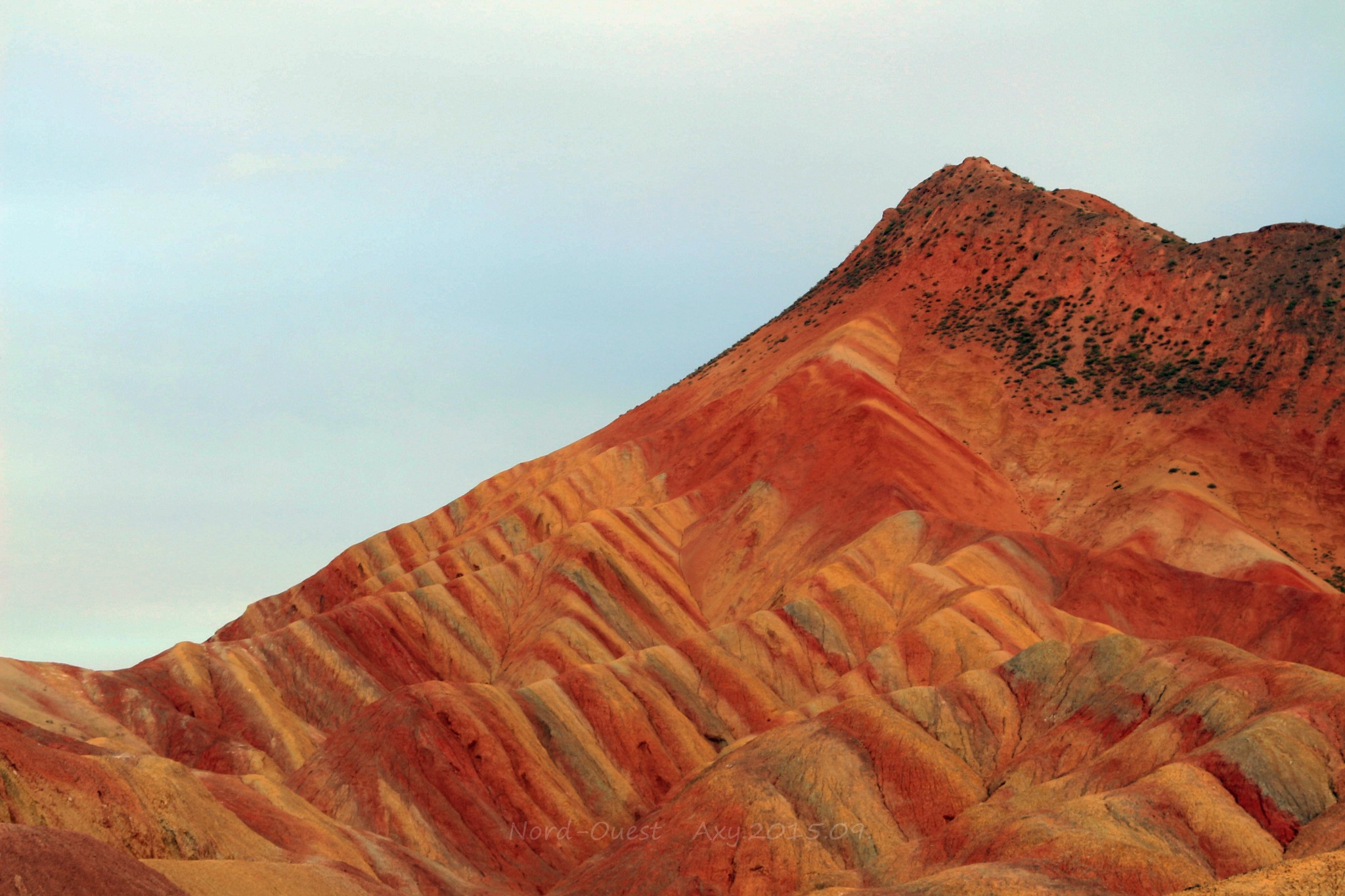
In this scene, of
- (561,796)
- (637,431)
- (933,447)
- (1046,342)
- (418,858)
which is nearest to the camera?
(418,858)

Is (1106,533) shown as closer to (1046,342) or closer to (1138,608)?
(1138,608)

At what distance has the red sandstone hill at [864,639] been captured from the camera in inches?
1663

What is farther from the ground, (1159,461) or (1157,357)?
(1157,357)

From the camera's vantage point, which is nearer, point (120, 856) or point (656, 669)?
point (120, 856)

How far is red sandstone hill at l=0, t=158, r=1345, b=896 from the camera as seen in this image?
42.2 metres

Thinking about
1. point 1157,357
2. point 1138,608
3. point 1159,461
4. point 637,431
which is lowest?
point 1138,608

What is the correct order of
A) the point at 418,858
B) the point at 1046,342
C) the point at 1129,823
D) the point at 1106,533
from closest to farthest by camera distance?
the point at 1129,823, the point at 418,858, the point at 1106,533, the point at 1046,342

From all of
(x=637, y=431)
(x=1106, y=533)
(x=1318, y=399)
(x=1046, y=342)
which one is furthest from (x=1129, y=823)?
(x=637, y=431)

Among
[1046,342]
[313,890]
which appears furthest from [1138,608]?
[313,890]

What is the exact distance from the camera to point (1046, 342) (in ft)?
321

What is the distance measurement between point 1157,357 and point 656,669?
47718mm

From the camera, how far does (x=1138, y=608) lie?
7300cm

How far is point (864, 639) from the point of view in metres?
68.9

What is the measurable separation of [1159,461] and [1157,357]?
430 inches
